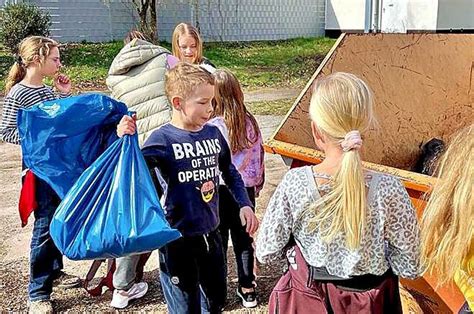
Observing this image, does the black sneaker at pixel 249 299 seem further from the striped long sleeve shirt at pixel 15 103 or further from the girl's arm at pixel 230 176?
the striped long sleeve shirt at pixel 15 103

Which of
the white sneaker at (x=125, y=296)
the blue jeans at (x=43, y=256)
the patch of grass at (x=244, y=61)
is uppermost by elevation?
the blue jeans at (x=43, y=256)

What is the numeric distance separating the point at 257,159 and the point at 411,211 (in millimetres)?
1662

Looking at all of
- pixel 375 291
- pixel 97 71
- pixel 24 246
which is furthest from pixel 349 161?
pixel 97 71

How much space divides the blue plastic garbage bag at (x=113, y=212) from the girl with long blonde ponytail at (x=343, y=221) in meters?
0.55

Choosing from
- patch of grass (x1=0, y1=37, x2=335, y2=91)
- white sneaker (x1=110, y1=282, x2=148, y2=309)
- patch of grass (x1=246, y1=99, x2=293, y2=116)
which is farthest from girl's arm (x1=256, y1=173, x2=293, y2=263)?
patch of grass (x1=0, y1=37, x2=335, y2=91)

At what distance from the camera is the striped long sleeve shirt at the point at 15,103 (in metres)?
3.46

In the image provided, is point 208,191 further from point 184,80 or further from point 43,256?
point 43,256

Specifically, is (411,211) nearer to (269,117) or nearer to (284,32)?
(269,117)

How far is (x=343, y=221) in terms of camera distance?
6.71ft

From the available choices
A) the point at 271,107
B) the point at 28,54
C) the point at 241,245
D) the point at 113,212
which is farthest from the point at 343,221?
the point at 271,107

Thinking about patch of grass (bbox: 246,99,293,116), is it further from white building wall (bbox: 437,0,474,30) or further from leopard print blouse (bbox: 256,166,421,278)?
leopard print blouse (bbox: 256,166,421,278)

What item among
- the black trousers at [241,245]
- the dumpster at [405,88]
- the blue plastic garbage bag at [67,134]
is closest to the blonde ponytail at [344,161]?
the blue plastic garbage bag at [67,134]

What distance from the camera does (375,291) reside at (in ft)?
7.00

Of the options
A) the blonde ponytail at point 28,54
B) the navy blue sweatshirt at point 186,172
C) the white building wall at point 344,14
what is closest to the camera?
the navy blue sweatshirt at point 186,172
